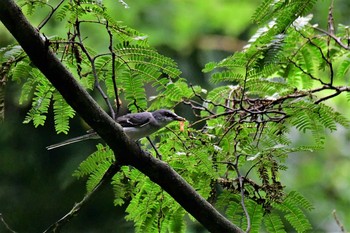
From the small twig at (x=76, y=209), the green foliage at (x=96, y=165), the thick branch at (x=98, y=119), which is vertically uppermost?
the green foliage at (x=96, y=165)

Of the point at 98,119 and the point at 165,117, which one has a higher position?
the point at 165,117

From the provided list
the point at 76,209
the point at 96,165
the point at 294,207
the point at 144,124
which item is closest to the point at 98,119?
the point at 76,209

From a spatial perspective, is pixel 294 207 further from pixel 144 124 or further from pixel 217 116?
pixel 144 124

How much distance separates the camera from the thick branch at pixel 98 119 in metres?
2.10

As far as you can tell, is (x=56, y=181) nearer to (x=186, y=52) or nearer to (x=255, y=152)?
(x=186, y=52)

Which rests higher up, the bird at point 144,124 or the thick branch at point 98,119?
the bird at point 144,124

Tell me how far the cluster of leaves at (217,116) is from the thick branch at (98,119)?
0.21 metres

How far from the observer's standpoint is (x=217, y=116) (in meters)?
3.23

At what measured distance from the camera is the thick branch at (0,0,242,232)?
2102mm

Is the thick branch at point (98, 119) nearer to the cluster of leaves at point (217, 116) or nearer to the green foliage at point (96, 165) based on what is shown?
the cluster of leaves at point (217, 116)

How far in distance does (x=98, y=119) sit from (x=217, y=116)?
1028 mm

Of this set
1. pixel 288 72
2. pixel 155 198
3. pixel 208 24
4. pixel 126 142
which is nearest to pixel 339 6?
pixel 208 24

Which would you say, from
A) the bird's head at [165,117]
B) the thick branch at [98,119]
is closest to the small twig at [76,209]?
the thick branch at [98,119]

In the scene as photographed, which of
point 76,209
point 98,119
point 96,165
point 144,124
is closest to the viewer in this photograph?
point 98,119
